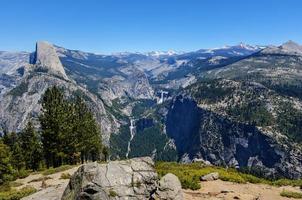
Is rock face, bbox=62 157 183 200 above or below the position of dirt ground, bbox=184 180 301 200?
above

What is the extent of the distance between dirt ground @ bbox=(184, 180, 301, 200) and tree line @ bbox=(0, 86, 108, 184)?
4874 centimetres

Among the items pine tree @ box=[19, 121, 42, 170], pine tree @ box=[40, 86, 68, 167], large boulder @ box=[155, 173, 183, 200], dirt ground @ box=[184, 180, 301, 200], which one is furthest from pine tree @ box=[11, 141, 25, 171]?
large boulder @ box=[155, 173, 183, 200]

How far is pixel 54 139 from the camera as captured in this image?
100562 mm

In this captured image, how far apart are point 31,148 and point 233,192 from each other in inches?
3602

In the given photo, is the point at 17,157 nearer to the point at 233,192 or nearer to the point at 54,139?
the point at 54,139

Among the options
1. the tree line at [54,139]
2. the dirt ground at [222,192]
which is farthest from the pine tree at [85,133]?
the dirt ground at [222,192]

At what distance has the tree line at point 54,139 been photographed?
328 ft

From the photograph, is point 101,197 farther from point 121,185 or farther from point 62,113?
point 62,113

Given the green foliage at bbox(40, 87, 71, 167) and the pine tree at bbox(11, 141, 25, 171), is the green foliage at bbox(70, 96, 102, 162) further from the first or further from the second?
the pine tree at bbox(11, 141, 25, 171)

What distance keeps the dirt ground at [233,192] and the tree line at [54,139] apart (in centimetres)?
4874

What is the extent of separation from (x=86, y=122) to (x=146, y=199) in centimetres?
9226

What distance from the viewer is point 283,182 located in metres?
49.5

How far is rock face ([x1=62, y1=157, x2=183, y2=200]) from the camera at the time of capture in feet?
96.8

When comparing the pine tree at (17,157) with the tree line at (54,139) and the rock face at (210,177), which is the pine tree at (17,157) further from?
the rock face at (210,177)
